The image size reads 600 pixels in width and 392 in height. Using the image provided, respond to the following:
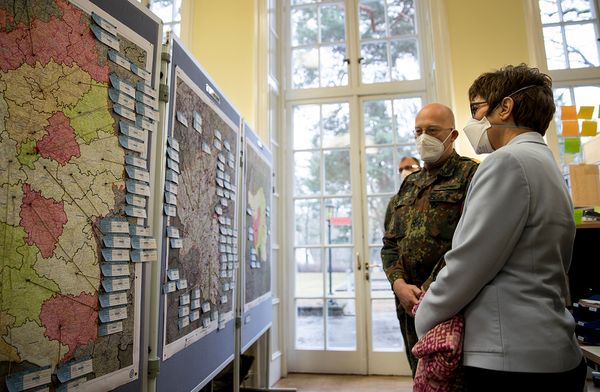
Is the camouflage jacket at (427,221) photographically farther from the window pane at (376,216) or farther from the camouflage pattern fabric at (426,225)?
the window pane at (376,216)

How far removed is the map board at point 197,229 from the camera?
132cm

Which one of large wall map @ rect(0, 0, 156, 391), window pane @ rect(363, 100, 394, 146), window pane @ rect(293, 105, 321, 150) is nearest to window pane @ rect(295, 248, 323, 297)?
window pane @ rect(293, 105, 321, 150)

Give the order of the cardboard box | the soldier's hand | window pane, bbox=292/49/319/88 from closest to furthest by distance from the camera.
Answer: the soldier's hand
the cardboard box
window pane, bbox=292/49/319/88

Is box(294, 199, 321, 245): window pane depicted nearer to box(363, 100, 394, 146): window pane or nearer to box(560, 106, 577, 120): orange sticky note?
box(363, 100, 394, 146): window pane

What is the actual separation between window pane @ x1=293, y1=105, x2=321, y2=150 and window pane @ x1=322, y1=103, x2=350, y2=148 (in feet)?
0.22

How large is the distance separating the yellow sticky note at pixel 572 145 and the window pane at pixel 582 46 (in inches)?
32.8

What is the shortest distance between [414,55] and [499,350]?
3.44 meters

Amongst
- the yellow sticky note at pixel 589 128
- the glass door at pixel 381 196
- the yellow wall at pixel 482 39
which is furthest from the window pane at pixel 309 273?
the yellow sticky note at pixel 589 128

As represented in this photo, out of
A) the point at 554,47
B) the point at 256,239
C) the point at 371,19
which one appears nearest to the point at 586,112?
the point at 554,47

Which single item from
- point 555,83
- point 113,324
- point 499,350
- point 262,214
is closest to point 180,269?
point 113,324

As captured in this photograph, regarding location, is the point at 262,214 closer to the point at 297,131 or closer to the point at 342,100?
the point at 297,131

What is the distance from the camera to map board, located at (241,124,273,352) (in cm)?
226

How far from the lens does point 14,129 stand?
77 centimetres

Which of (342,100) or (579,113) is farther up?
(342,100)
